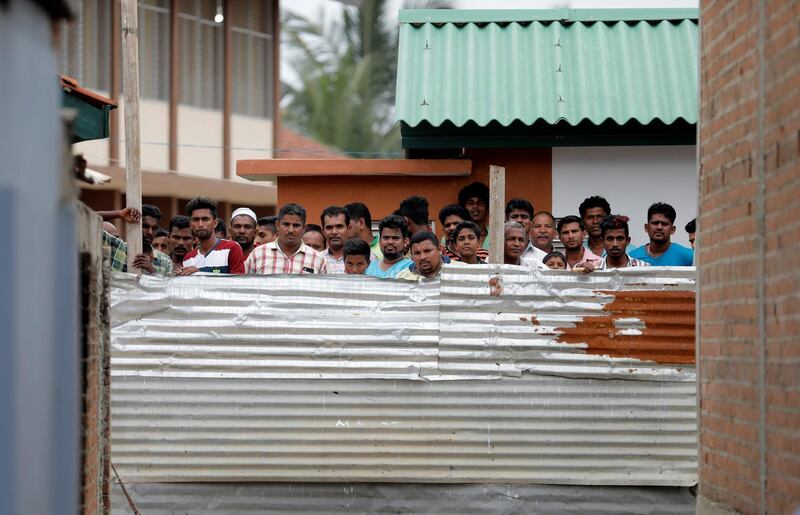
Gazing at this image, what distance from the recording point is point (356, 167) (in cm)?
1271

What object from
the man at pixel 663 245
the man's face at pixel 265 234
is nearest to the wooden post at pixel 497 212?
the man at pixel 663 245

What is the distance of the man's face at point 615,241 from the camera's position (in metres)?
10.1

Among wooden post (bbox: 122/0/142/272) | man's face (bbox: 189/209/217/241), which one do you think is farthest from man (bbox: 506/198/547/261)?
wooden post (bbox: 122/0/142/272)

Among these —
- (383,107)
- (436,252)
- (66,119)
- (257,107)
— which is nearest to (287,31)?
(383,107)

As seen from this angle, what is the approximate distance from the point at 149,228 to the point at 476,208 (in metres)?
2.62

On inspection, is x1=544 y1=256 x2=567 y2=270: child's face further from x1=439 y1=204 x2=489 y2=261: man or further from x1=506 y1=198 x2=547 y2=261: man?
x1=506 y1=198 x2=547 y2=261: man

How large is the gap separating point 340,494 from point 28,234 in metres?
5.30

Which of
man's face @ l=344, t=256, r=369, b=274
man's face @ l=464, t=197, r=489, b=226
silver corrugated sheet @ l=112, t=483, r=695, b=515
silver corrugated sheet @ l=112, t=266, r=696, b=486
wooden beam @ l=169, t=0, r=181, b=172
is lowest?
silver corrugated sheet @ l=112, t=483, r=695, b=515

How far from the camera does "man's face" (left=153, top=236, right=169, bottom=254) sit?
11.6 metres

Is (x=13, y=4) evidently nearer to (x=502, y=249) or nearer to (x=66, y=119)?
(x=66, y=119)

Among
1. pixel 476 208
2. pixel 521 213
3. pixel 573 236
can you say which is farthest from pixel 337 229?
pixel 573 236

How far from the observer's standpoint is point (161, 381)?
943 cm

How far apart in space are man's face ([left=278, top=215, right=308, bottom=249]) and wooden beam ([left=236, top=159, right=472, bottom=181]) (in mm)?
2193

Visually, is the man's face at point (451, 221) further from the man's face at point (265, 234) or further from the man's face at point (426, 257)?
the man's face at point (265, 234)
